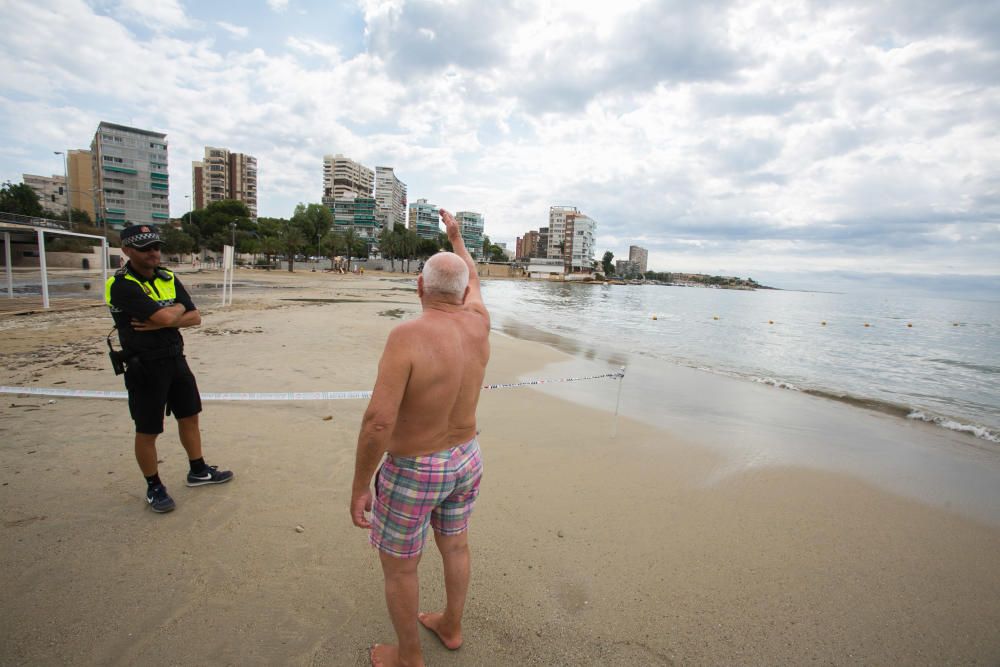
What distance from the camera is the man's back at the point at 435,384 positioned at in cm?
172

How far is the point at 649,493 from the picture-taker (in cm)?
387

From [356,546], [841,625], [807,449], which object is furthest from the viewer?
[807,449]

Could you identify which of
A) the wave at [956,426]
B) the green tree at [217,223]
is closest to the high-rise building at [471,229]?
the green tree at [217,223]

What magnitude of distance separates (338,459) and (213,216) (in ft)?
325

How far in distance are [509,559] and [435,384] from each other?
1.70 meters

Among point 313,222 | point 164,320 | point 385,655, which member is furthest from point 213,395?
point 313,222

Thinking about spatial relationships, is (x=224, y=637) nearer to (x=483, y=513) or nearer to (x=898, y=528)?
(x=483, y=513)

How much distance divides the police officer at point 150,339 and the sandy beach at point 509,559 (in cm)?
55

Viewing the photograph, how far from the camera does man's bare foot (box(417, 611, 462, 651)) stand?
2.12m

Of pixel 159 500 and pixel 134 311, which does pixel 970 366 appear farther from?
pixel 134 311

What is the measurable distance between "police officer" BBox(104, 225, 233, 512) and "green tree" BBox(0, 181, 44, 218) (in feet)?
246

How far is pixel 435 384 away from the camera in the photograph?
69.1 inches

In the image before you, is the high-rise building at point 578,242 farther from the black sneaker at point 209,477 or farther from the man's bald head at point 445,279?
the man's bald head at point 445,279

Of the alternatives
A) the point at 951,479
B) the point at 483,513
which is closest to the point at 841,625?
the point at 483,513
